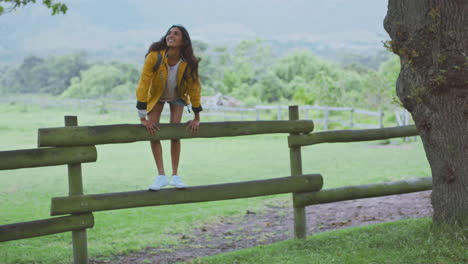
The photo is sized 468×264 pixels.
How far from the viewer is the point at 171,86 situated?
184 inches

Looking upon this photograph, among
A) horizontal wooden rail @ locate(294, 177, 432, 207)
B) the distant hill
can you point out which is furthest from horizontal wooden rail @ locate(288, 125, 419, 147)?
the distant hill

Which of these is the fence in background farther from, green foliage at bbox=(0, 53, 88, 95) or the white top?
the white top

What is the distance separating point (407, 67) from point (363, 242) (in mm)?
1610

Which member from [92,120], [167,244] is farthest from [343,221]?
[92,120]

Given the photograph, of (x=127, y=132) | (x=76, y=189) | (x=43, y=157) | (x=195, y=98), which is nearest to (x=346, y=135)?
(x=195, y=98)

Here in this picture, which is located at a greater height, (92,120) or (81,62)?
(81,62)

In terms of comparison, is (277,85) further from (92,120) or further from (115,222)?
(115,222)

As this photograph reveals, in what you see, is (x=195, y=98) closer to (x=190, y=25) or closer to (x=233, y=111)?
(x=233, y=111)

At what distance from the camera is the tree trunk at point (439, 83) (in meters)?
4.47

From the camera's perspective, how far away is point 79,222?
174 inches

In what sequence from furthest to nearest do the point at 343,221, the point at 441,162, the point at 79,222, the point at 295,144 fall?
1. the point at 343,221
2. the point at 295,144
3. the point at 441,162
4. the point at 79,222

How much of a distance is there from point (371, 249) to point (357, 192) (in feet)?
3.61

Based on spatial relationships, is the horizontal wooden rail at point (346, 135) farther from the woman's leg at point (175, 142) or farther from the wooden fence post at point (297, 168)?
the woman's leg at point (175, 142)

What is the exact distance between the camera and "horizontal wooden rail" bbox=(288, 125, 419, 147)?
5.28 meters
